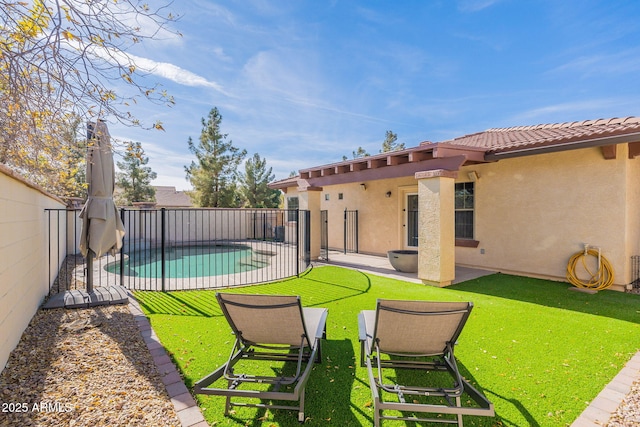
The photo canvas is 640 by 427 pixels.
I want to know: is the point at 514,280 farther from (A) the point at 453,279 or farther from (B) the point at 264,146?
(B) the point at 264,146

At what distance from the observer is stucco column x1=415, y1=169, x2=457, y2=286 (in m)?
7.36

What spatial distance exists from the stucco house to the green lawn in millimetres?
1088

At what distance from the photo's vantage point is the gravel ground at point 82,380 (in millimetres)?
2543

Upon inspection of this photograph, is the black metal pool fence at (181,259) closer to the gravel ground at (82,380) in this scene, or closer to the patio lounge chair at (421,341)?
the gravel ground at (82,380)

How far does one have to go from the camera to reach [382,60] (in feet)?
39.9

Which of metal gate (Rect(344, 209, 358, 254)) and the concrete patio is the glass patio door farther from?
metal gate (Rect(344, 209, 358, 254))

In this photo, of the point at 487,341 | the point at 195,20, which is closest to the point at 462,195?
the point at 487,341

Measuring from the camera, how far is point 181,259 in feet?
48.5

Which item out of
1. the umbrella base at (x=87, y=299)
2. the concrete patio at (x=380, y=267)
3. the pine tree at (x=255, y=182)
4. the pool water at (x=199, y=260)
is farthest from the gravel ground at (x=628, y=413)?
the pine tree at (x=255, y=182)

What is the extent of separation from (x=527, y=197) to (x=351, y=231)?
7.40 metres

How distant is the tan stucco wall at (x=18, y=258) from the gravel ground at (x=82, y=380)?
0.28m

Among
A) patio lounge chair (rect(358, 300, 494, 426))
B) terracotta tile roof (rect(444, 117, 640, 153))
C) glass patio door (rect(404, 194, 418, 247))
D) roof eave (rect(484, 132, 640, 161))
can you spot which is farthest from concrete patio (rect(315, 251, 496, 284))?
patio lounge chair (rect(358, 300, 494, 426))

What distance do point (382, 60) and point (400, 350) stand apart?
12163mm

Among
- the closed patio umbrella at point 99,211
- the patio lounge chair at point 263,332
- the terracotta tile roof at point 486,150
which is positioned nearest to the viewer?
the patio lounge chair at point 263,332
